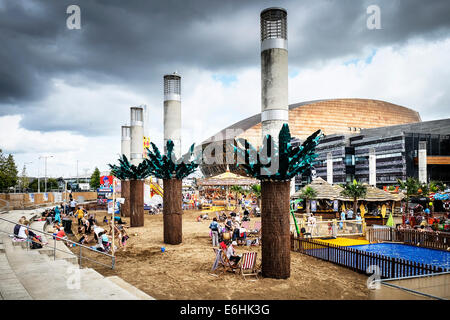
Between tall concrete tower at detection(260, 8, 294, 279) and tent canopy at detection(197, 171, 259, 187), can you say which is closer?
tall concrete tower at detection(260, 8, 294, 279)

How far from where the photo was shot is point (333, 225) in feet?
60.3

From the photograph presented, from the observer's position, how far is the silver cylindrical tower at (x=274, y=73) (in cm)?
989

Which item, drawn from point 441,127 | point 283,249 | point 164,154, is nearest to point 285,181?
point 283,249

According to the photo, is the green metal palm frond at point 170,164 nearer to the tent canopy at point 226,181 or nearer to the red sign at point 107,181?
the red sign at point 107,181

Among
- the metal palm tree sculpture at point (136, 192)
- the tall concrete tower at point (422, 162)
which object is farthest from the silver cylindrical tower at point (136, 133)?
the tall concrete tower at point (422, 162)

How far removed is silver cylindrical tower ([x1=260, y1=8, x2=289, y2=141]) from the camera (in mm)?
9891

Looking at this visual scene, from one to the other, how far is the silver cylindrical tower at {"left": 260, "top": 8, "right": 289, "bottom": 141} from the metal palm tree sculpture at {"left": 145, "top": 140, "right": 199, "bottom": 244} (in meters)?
6.45

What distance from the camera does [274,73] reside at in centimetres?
990

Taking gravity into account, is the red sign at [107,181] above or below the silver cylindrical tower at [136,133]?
below

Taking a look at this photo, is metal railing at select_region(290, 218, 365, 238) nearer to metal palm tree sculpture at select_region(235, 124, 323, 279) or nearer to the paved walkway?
metal palm tree sculpture at select_region(235, 124, 323, 279)

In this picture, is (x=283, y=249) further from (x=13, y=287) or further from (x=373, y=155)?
(x=373, y=155)

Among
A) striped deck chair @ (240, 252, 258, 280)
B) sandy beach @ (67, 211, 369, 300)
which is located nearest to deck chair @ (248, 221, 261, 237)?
sandy beach @ (67, 211, 369, 300)

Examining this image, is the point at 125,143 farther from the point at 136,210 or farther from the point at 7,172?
the point at 7,172

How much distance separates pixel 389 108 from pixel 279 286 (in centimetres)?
12838
